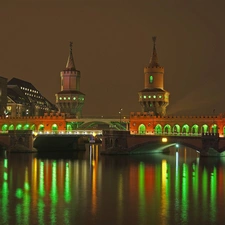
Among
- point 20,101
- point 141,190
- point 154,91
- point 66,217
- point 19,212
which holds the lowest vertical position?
point 66,217

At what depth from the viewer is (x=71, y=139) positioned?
4798 inches

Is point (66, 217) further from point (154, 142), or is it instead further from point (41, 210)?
point (154, 142)

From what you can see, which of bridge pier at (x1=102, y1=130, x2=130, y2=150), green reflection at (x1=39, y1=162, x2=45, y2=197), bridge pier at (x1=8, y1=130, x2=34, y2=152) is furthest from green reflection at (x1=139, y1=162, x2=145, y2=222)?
bridge pier at (x1=8, y1=130, x2=34, y2=152)

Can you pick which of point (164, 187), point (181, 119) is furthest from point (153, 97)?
point (164, 187)

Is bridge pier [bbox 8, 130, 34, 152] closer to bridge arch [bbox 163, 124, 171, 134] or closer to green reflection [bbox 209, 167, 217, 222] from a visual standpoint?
bridge arch [bbox 163, 124, 171, 134]

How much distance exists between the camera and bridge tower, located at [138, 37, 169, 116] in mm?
117812

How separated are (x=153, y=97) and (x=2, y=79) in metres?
52.6

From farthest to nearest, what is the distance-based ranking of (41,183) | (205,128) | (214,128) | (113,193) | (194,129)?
(194,129), (205,128), (214,128), (41,183), (113,193)

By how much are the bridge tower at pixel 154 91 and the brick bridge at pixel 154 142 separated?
1448 cm

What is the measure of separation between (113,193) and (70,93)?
77.6 m

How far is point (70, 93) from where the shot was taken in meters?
129

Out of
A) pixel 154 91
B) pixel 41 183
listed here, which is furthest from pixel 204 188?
pixel 154 91

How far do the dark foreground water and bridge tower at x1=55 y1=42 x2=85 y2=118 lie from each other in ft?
154

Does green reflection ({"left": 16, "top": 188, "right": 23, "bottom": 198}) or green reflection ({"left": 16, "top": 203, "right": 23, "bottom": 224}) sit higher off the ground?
green reflection ({"left": 16, "top": 188, "right": 23, "bottom": 198})
